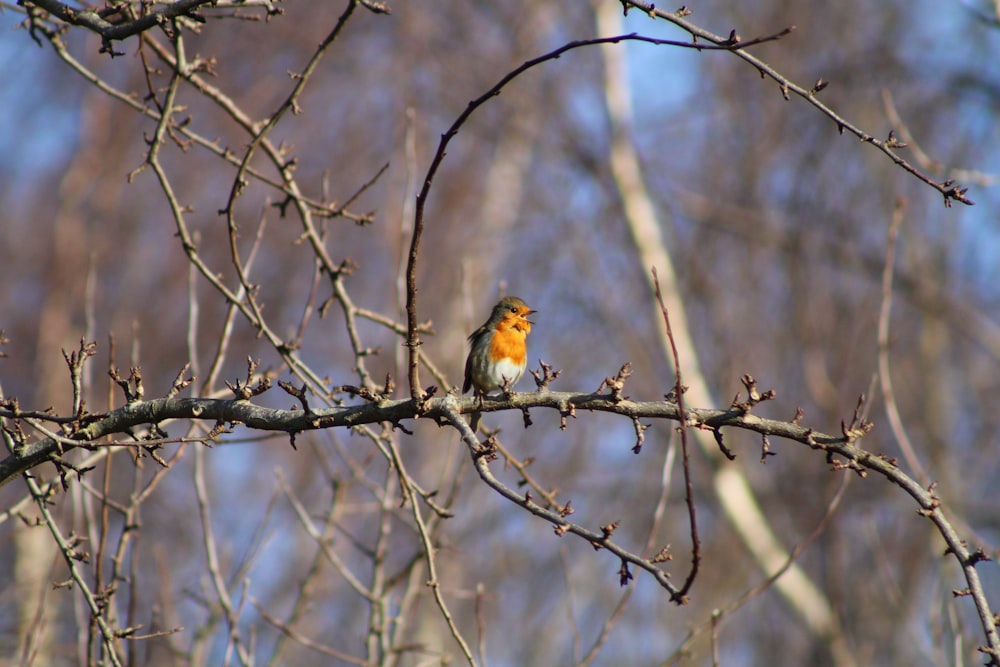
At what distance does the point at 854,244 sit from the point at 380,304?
659 cm

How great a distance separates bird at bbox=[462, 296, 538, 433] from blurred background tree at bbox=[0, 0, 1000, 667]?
230 centimetres

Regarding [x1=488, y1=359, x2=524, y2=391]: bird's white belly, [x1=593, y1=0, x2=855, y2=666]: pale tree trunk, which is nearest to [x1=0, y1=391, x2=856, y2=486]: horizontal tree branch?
[x1=488, y1=359, x2=524, y2=391]: bird's white belly

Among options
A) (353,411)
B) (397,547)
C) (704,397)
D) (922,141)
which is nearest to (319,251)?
(353,411)

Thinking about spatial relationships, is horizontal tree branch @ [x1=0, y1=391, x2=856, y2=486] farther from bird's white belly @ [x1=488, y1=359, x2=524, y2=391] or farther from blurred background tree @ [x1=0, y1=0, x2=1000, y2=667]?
blurred background tree @ [x1=0, y1=0, x2=1000, y2=667]

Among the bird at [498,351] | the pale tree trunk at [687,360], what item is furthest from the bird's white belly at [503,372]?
the pale tree trunk at [687,360]

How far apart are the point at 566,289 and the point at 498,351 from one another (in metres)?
6.92

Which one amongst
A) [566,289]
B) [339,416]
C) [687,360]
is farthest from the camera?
[566,289]

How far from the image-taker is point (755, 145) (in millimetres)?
10438

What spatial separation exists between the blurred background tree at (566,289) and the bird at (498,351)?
7.54ft

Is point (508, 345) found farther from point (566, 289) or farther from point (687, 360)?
point (566, 289)

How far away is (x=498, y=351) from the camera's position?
16.3 ft

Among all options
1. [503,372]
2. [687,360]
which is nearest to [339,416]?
[503,372]

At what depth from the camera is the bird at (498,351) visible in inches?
195

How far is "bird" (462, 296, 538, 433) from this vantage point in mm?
4965
